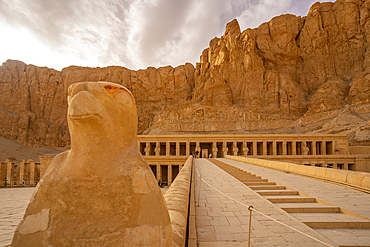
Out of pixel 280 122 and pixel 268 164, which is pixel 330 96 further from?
pixel 268 164

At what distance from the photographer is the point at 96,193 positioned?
1658mm

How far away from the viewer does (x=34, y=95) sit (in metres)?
63.8

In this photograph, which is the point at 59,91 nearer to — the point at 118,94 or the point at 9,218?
the point at 9,218

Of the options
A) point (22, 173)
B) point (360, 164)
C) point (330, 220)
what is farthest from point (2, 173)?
point (360, 164)

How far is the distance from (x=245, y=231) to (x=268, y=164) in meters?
10.1

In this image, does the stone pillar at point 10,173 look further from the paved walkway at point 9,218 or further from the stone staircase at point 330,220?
the stone staircase at point 330,220

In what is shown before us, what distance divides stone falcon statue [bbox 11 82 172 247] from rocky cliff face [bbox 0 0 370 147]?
40.3 m

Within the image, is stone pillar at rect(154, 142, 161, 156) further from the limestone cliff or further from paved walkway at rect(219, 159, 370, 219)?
paved walkway at rect(219, 159, 370, 219)

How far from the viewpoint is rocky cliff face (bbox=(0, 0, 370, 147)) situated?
44.2 meters

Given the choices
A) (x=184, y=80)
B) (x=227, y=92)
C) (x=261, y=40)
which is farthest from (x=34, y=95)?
(x=261, y=40)

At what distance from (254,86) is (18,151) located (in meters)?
61.6

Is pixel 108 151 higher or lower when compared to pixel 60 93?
lower

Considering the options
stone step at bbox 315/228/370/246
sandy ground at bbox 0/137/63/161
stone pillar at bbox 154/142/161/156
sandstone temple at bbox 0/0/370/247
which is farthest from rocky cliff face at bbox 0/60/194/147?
stone step at bbox 315/228/370/246

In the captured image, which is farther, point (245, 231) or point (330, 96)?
point (330, 96)
